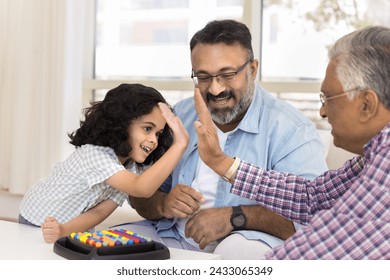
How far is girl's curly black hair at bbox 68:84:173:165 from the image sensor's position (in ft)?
7.70

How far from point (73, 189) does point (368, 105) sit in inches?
45.3

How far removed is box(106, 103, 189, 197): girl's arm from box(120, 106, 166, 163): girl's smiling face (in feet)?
0.40

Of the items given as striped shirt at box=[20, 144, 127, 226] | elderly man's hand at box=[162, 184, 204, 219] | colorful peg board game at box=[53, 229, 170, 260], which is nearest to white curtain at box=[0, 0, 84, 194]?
striped shirt at box=[20, 144, 127, 226]

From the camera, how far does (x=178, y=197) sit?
7.57ft

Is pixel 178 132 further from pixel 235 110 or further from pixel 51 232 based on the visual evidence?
pixel 51 232

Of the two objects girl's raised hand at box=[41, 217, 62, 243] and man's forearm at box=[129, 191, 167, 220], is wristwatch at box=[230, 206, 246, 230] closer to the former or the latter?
man's forearm at box=[129, 191, 167, 220]

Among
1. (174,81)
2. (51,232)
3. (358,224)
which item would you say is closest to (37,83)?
(174,81)

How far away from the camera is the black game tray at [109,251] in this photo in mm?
1663

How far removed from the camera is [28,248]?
6.09 ft

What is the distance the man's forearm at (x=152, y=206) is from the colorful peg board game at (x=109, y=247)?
0.63 metres

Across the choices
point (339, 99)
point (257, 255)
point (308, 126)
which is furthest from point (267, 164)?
point (339, 99)

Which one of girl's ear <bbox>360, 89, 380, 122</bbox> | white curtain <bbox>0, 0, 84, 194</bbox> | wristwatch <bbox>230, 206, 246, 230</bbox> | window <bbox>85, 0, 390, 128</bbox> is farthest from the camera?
white curtain <bbox>0, 0, 84, 194</bbox>

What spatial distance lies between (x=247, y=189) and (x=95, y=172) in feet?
1.85
